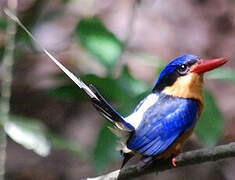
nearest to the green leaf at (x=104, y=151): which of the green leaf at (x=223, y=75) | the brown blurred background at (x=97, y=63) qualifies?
the green leaf at (x=223, y=75)

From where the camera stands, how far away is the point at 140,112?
328cm

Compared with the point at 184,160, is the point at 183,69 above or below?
above

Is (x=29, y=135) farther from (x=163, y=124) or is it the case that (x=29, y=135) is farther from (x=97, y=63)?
(x=97, y=63)

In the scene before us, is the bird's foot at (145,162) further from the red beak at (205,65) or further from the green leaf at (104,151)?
the red beak at (205,65)

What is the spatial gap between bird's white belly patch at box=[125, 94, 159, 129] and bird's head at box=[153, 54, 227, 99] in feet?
0.30

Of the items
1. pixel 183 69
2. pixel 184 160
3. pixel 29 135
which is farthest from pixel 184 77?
pixel 29 135

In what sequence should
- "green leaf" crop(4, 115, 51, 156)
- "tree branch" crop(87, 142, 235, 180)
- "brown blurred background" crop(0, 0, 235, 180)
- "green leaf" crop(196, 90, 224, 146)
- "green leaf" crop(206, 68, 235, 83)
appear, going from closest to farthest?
"tree branch" crop(87, 142, 235, 180), "green leaf" crop(4, 115, 51, 156), "green leaf" crop(196, 90, 224, 146), "green leaf" crop(206, 68, 235, 83), "brown blurred background" crop(0, 0, 235, 180)

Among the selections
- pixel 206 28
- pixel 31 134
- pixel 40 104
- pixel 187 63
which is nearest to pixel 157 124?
pixel 187 63

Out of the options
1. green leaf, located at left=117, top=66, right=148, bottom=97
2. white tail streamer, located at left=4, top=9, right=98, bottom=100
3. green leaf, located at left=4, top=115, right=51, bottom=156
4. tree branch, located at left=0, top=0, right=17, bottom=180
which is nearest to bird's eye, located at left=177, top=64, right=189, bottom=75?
green leaf, located at left=117, top=66, right=148, bottom=97

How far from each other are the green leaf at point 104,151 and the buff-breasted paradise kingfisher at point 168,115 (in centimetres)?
7

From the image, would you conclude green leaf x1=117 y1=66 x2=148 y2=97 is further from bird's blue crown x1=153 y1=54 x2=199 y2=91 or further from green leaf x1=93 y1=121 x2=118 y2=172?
green leaf x1=93 y1=121 x2=118 y2=172

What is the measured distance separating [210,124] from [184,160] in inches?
13.3

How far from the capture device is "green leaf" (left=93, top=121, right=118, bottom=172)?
314 cm

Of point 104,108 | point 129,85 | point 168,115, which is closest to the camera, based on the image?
point 104,108
